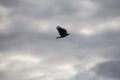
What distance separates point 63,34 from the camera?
39.1 m
